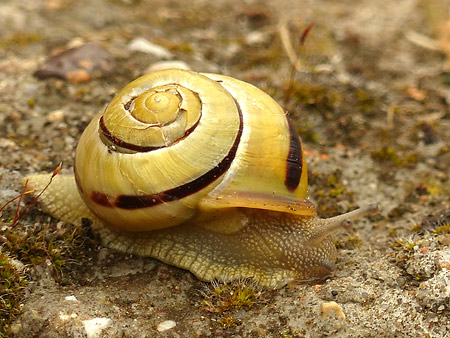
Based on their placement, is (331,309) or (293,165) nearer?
(331,309)

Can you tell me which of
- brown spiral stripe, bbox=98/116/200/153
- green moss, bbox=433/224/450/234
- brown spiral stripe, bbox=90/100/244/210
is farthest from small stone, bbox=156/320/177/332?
green moss, bbox=433/224/450/234

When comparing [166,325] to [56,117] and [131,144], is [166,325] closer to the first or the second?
[131,144]

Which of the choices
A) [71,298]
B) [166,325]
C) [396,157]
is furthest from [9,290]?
[396,157]

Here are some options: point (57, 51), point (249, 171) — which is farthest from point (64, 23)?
point (249, 171)

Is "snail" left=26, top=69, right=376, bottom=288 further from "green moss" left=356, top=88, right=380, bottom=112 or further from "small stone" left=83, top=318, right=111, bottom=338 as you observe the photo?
"green moss" left=356, top=88, right=380, bottom=112

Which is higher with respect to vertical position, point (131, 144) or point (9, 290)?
point (131, 144)

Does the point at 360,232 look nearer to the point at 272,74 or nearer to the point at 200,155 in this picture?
the point at 200,155
